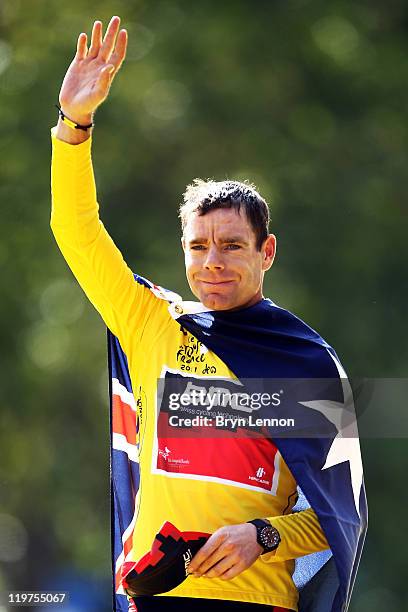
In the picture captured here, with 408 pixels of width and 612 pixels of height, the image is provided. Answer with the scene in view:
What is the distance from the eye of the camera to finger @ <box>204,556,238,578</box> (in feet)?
10.4

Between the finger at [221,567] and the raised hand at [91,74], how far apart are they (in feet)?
4.17

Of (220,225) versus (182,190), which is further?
(182,190)

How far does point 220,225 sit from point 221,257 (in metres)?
0.10

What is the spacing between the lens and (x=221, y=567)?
10.4 feet

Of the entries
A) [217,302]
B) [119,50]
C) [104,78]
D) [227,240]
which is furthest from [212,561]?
[119,50]

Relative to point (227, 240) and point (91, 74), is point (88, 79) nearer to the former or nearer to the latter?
point (91, 74)

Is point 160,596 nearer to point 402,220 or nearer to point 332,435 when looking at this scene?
point 332,435

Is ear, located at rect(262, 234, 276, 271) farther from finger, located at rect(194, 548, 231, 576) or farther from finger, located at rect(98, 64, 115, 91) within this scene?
finger, located at rect(194, 548, 231, 576)

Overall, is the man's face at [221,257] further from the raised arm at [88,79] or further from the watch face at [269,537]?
the watch face at [269,537]

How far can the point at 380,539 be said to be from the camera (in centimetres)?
959

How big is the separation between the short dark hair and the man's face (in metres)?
0.02

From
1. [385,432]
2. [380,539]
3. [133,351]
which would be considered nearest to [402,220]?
[385,432]

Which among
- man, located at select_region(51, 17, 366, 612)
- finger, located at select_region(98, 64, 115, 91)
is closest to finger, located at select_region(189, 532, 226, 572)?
man, located at select_region(51, 17, 366, 612)

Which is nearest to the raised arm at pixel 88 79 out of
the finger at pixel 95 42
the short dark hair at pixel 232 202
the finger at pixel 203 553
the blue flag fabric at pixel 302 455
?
the finger at pixel 95 42
